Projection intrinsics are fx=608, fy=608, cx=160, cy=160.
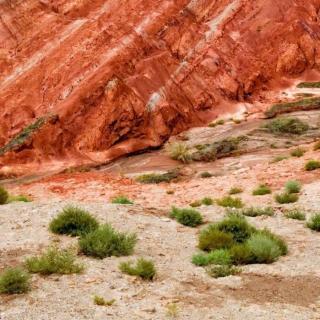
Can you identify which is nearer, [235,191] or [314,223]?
[314,223]

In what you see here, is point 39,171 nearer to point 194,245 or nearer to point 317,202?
point 317,202

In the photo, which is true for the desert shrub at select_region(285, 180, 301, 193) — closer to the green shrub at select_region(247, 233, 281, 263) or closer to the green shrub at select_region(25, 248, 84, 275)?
the green shrub at select_region(247, 233, 281, 263)

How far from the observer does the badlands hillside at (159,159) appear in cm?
901

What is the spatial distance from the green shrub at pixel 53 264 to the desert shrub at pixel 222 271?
6.94ft

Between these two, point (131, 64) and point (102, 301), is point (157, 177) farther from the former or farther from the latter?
point (102, 301)

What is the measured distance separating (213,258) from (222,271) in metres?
0.65

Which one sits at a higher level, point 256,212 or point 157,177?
point 256,212

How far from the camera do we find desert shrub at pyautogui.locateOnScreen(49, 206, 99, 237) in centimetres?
1177

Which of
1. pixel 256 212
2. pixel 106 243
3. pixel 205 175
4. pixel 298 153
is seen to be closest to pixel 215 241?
pixel 106 243

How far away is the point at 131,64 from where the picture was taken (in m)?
34.6

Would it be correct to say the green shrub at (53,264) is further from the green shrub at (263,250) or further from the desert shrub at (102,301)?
the green shrub at (263,250)

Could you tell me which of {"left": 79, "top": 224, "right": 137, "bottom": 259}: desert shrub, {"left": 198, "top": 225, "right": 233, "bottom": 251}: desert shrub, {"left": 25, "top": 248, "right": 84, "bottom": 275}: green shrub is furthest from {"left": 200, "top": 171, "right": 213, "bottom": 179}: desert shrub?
{"left": 25, "top": 248, "right": 84, "bottom": 275}: green shrub

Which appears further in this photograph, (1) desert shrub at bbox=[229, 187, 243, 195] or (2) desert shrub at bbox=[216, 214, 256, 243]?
(1) desert shrub at bbox=[229, 187, 243, 195]

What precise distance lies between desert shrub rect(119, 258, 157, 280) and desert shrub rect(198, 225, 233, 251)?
1982 mm
